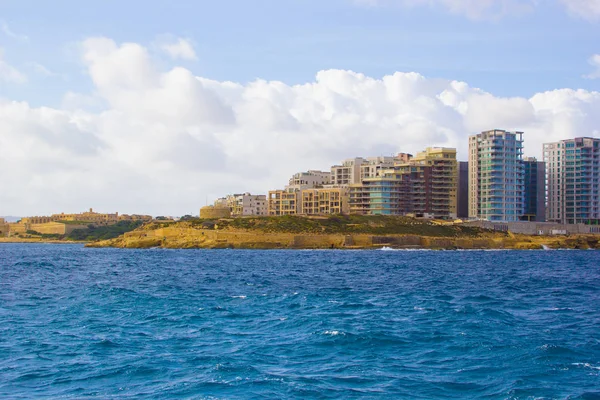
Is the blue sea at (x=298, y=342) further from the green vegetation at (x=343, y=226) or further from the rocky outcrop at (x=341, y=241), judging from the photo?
the green vegetation at (x=343, y=226)

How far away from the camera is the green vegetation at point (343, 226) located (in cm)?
17962

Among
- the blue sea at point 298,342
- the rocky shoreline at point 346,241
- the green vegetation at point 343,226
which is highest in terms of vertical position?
the green vegetation at point 343,226

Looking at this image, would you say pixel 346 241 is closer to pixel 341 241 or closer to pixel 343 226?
pixel 341 241

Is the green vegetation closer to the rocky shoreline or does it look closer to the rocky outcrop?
the rocky shoreline

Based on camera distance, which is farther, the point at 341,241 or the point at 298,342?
the point at 341,241

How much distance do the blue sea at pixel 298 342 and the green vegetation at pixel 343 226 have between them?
116 m

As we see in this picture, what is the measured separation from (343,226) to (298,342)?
488 feet

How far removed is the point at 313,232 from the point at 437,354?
473ft

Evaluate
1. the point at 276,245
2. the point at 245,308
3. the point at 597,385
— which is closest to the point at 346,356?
the point at 597,385

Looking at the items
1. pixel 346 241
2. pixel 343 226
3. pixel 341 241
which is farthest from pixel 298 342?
pixel 343 226

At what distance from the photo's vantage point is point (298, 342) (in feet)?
115

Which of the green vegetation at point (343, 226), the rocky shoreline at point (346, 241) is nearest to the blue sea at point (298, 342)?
the rocky shoreline at point (346, 241)

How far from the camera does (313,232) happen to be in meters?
177

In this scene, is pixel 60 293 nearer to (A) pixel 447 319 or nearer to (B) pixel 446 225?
(A) pixel 447 319
